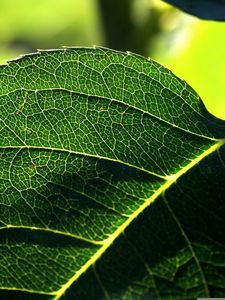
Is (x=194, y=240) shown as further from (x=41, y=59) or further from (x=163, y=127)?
(x=41, y=59)

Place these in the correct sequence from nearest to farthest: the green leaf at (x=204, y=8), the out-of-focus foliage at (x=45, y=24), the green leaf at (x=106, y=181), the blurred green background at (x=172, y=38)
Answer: the green leaf at (x=106, y=181), the green leaf at (x=204, y=8), the blurred green background at (x=172, y=38), the out-of-focus foliage at (x=45, y=24)

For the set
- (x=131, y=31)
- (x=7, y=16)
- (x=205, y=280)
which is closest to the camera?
(x=205, y=280)

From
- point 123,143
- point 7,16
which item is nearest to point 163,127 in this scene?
point 123,143

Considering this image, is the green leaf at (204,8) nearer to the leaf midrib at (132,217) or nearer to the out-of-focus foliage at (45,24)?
the leaf midrib at (132,217)

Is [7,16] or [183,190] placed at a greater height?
[7,16]

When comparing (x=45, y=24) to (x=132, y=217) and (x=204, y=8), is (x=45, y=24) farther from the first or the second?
(x=132, y=217)

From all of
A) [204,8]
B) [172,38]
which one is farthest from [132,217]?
[172,38]

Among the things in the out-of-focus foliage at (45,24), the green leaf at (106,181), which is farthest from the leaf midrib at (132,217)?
the out-of-focus foliage at (45,24)
